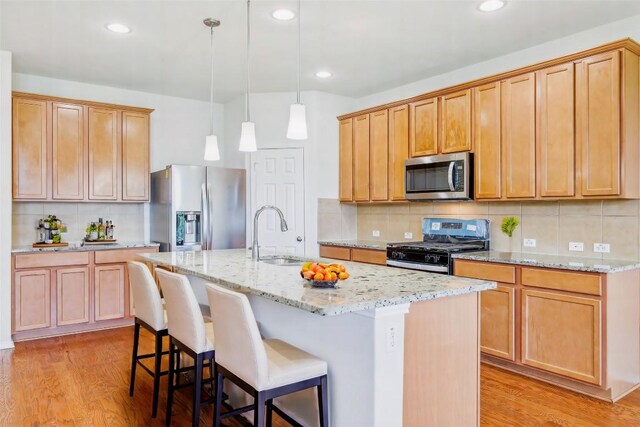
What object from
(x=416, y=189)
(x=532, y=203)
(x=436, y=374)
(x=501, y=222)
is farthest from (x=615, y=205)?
(x=436, y=374)

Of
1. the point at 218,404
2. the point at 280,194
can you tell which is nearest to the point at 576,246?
the point at 218,404

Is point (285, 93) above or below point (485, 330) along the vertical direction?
above

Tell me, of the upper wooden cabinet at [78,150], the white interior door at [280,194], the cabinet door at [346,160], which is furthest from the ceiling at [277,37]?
the white interior door at [280,194]

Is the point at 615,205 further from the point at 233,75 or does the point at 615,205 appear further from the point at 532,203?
the point at 233,75

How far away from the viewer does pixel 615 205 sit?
3.45 metres

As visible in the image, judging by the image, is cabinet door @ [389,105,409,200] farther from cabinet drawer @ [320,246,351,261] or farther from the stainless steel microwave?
cabinet drawer @ [320,246,351,261]

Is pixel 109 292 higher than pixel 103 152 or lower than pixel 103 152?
lower

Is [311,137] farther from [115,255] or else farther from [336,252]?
[115,255]

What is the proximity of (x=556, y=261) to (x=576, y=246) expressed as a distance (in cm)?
50

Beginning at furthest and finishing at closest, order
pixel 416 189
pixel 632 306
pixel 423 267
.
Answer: pixel 416 189, pixel 423 267, pixel 632 306

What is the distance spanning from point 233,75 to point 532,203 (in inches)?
127

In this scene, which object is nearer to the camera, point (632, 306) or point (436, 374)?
point (436, 374)

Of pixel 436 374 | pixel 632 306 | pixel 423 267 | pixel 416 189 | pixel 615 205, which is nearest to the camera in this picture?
pixel 436 374

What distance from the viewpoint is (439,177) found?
4.32 metres
